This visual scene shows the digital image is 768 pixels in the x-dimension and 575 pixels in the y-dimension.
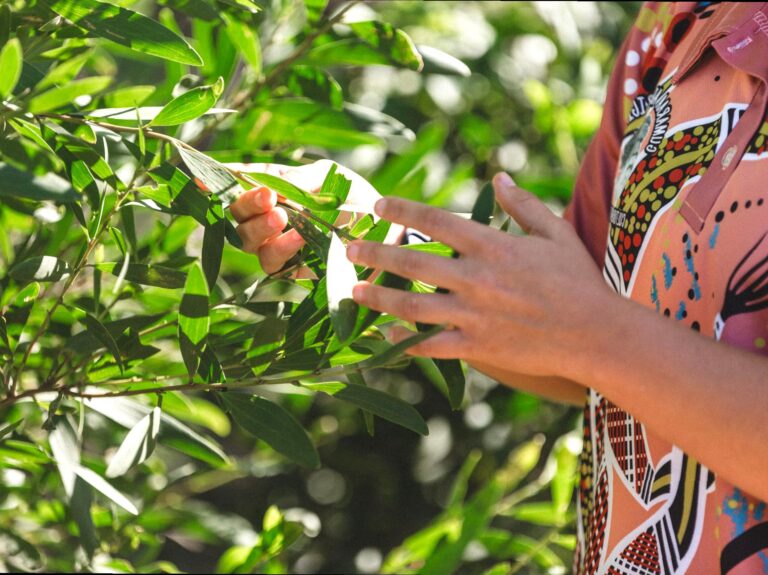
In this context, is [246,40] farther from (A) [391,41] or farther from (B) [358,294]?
(B) [358,294]

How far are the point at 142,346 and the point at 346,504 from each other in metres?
0.87

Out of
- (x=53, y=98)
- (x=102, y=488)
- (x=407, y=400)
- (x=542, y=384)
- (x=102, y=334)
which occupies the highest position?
(x=53, y=98)

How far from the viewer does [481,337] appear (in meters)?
0.57

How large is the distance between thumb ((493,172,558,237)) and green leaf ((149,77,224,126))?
201 millimetres

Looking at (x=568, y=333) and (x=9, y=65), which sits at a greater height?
(x=9, y=65)

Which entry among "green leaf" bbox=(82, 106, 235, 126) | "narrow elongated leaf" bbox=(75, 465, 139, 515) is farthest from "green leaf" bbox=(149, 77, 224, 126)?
"narrow elongated leaf" bbox=(75, 465, 139, 515)

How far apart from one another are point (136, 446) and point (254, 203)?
0.17 meters

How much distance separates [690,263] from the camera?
0.72m

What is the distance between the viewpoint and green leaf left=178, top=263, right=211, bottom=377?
0.53m

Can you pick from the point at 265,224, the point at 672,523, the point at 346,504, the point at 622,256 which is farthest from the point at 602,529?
the point at 346,504

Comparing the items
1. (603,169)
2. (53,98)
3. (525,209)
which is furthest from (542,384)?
(53,98)

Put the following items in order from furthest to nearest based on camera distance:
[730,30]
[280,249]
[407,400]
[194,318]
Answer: [407,400], [730,30], [280,249], [194,318]

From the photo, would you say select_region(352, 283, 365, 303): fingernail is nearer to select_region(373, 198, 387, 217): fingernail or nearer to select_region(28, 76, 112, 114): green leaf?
select_region(373, 198, 387, 217): fingernail

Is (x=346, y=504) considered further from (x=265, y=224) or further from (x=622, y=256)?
(x=265, y=224)
